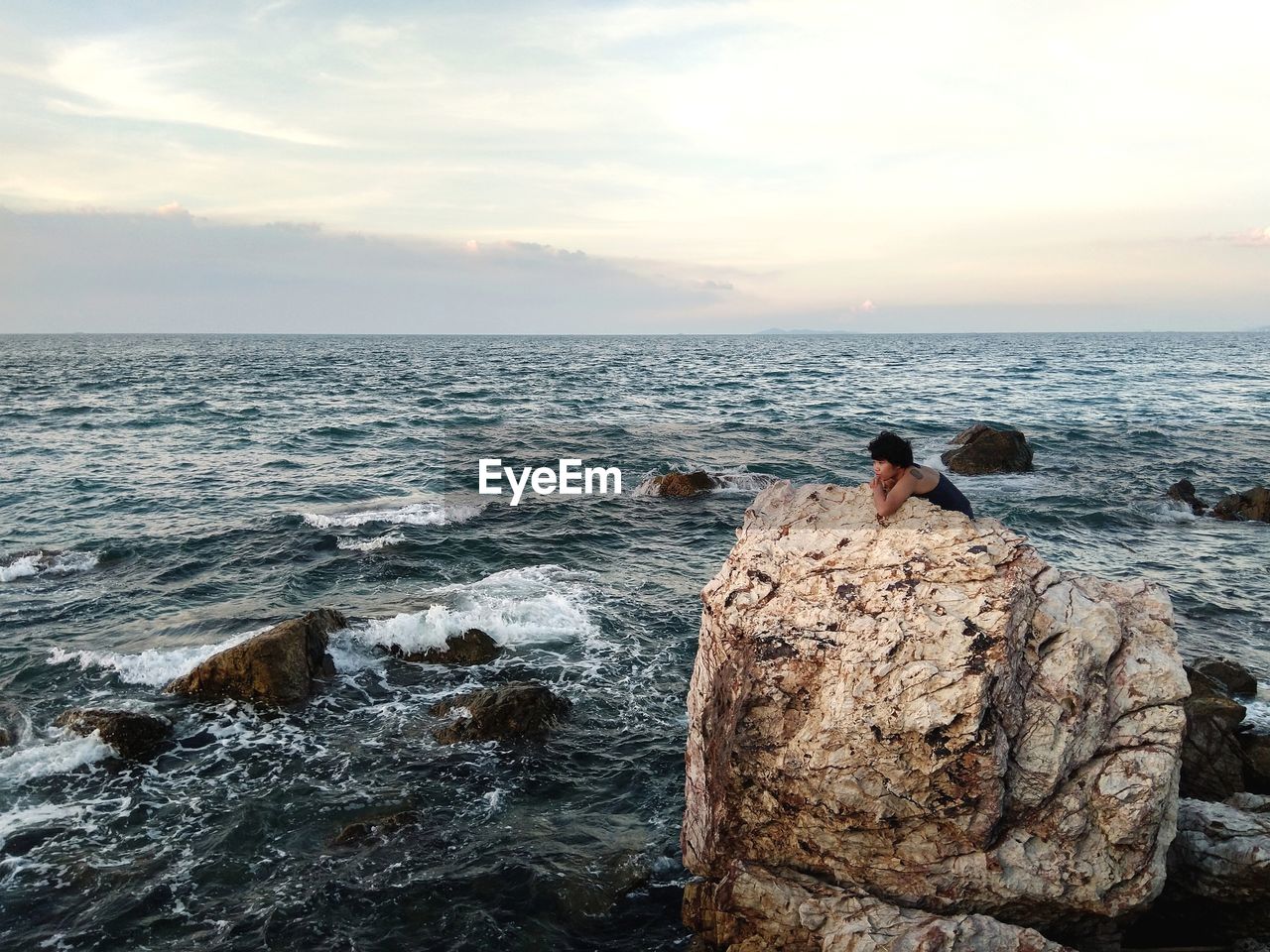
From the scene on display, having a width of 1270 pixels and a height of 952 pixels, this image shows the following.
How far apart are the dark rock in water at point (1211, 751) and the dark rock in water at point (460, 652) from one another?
10.4 m

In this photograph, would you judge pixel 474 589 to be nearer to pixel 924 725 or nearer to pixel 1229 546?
pixel 924 725

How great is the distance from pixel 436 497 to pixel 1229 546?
23.2 meters

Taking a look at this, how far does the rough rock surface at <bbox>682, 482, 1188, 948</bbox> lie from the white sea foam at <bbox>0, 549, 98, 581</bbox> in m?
18.3

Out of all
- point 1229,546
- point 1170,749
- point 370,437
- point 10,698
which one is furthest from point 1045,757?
point 370,437

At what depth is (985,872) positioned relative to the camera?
21.5 feet

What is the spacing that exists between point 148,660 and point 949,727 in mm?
13287

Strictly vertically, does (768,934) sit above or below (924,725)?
below

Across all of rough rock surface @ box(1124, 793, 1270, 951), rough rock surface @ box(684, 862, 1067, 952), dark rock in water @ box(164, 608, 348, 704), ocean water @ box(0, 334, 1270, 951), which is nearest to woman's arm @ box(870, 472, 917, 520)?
rough rock surface @ box(684, 862, 1067, 952)

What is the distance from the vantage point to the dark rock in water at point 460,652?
14125mm

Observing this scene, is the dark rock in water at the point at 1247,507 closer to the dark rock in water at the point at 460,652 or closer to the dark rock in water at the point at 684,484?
the dark rock in water at the point at 684,484

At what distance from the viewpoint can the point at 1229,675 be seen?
484 inches

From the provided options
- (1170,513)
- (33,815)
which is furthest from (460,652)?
(1170,513)

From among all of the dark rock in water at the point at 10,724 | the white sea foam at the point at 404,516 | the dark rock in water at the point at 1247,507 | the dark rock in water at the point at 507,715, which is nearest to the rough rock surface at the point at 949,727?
the dark rock in water at the point at 507,715

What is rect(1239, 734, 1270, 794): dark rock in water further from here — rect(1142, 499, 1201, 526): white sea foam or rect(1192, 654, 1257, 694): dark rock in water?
rect(1142, 499, 1201, 526): white sea foam
